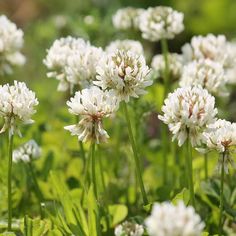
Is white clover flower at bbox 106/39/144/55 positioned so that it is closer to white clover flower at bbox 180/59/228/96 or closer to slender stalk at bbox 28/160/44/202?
white clover flower at bbox 180/59/228/96

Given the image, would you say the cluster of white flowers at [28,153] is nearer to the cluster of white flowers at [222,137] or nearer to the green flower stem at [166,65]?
the green flower stem at [166,65]

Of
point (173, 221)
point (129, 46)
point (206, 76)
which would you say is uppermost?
point (129, 46)

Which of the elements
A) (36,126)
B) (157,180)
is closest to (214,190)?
(157,180)

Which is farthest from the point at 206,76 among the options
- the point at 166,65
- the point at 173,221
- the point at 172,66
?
the point at 173,221

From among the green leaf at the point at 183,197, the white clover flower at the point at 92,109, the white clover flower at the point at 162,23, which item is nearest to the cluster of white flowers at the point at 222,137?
the green leaf at the point at 183,197

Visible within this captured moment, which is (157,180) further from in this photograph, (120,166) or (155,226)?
(155,226)

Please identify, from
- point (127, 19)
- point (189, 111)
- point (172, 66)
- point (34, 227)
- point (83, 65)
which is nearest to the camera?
point (189, 111)

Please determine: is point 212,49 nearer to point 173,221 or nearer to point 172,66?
point 172,66
